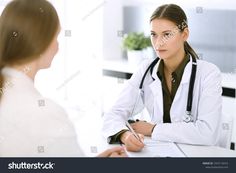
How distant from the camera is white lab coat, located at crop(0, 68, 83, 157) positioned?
991mm

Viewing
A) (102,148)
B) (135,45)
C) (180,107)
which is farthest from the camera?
(135,45)

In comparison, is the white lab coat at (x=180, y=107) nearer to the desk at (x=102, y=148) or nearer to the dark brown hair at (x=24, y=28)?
the desk at (x=102, y=148)

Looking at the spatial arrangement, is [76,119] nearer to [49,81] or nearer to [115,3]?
[49,81]

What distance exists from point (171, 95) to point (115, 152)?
0.31 m

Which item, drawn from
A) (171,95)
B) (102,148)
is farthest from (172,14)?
(102,148)

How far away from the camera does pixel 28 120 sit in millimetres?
1009

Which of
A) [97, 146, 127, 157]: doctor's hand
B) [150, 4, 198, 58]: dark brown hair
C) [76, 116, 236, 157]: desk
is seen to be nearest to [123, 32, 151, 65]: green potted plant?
[150, 4, 198, 58]: dark brown hair

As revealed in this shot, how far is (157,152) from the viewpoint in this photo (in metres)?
1.09

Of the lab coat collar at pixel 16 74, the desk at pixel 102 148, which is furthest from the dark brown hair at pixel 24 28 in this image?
the desk at pixel 102 148

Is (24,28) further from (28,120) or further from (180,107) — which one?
(180,107)

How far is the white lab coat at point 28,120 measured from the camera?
991 mm

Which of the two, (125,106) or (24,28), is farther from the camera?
(125,106)

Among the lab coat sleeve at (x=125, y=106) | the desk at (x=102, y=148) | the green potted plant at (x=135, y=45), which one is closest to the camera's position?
the desk at (x=102, y=148)

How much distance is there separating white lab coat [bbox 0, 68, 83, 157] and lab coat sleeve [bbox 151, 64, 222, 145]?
289 mm
